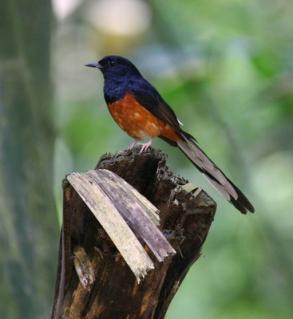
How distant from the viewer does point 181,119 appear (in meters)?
9.46

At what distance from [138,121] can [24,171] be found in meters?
1.22

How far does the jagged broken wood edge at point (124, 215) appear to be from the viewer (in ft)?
11.9

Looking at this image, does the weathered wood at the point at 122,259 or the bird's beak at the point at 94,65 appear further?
the bird's beak at the point at 94,65

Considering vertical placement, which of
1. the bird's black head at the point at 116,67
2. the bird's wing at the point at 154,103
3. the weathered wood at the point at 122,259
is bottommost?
the weathered wood at the point at 122,259

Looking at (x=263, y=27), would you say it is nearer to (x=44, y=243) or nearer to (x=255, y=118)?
(x=255, y=118)

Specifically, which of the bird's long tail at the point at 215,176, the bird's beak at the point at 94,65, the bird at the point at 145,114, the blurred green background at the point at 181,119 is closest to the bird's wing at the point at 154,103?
the bird at the point at 145,114

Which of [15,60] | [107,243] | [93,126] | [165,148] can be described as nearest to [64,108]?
[93,126]

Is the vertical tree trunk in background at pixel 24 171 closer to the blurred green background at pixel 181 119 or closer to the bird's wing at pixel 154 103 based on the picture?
the blurred green background at pixel 181 119

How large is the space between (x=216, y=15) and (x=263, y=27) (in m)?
0.60

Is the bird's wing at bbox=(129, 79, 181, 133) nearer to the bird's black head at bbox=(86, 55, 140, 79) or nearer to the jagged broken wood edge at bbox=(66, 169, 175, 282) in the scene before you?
the bird's black head at bbox=(86, 55, 140, 79)

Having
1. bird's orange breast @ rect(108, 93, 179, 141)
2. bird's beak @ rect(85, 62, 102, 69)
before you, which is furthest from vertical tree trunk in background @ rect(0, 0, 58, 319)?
bird's orange breast @ rect(108, 93, 179, 141)

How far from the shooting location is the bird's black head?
562 cm

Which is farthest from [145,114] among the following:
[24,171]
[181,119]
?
[181,119]

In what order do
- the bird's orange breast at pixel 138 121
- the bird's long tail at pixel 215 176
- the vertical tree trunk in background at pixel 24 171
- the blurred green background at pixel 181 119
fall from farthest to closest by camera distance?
the blurred green background at pixel 181 119 → the vertical tree trunk in background at pixel 24 171 → the bird's orange breast at pixel 138 121 → the bird's long tail at pixel 215 176
